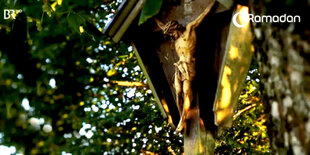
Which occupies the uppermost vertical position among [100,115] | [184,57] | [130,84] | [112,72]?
[112,72]

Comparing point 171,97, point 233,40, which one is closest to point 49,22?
point 171,97

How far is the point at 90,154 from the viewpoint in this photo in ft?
15.9

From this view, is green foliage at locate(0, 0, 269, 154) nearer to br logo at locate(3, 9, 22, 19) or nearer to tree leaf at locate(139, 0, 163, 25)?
br logo at locate(3, 9, 22, 19)

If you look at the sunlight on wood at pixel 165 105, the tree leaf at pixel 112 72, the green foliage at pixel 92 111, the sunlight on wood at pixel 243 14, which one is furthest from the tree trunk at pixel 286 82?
the tree leaf at pixel 112 72

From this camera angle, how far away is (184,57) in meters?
2.32

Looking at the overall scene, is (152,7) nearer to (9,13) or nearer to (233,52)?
(233,52)

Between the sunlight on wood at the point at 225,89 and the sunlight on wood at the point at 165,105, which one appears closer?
the sunlight on wood at the point at 225,89

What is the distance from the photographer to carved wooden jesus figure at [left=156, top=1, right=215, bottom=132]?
2.28 meters

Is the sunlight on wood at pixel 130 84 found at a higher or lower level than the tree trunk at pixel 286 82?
higher

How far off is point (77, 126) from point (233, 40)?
358 centimetres

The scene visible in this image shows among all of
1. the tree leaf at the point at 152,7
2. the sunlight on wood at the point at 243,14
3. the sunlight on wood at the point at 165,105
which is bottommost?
the tree leaf at the point at 152,7

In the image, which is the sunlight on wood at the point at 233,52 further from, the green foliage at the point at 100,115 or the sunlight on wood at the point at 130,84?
the sunlight on wood at the point at 130,84

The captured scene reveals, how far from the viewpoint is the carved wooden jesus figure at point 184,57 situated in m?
2.28

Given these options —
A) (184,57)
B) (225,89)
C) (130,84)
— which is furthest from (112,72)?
Result: (225,89)
